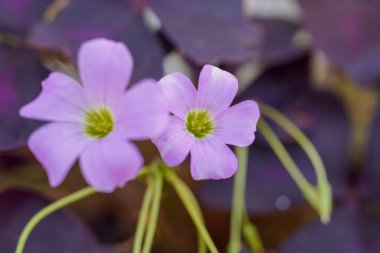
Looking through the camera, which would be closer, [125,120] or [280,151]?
[125,120]

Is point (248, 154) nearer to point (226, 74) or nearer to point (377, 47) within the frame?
point (377, 47)

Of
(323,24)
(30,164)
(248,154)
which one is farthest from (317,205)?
(30,164)

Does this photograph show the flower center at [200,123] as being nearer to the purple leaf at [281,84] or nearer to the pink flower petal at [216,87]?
the pink flower petal at [216,87]

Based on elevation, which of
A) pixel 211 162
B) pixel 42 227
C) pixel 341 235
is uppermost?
pixel 211 162

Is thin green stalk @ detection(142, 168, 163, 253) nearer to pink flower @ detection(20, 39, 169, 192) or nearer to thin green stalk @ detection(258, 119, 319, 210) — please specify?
pink flower @ detection(20, 39, 169, 192)

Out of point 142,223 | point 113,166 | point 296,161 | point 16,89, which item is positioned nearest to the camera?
point 113,166

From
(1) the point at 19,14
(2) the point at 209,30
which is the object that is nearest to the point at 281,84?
(2) the point at 209,30

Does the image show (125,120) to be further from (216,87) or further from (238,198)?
(238,198)
